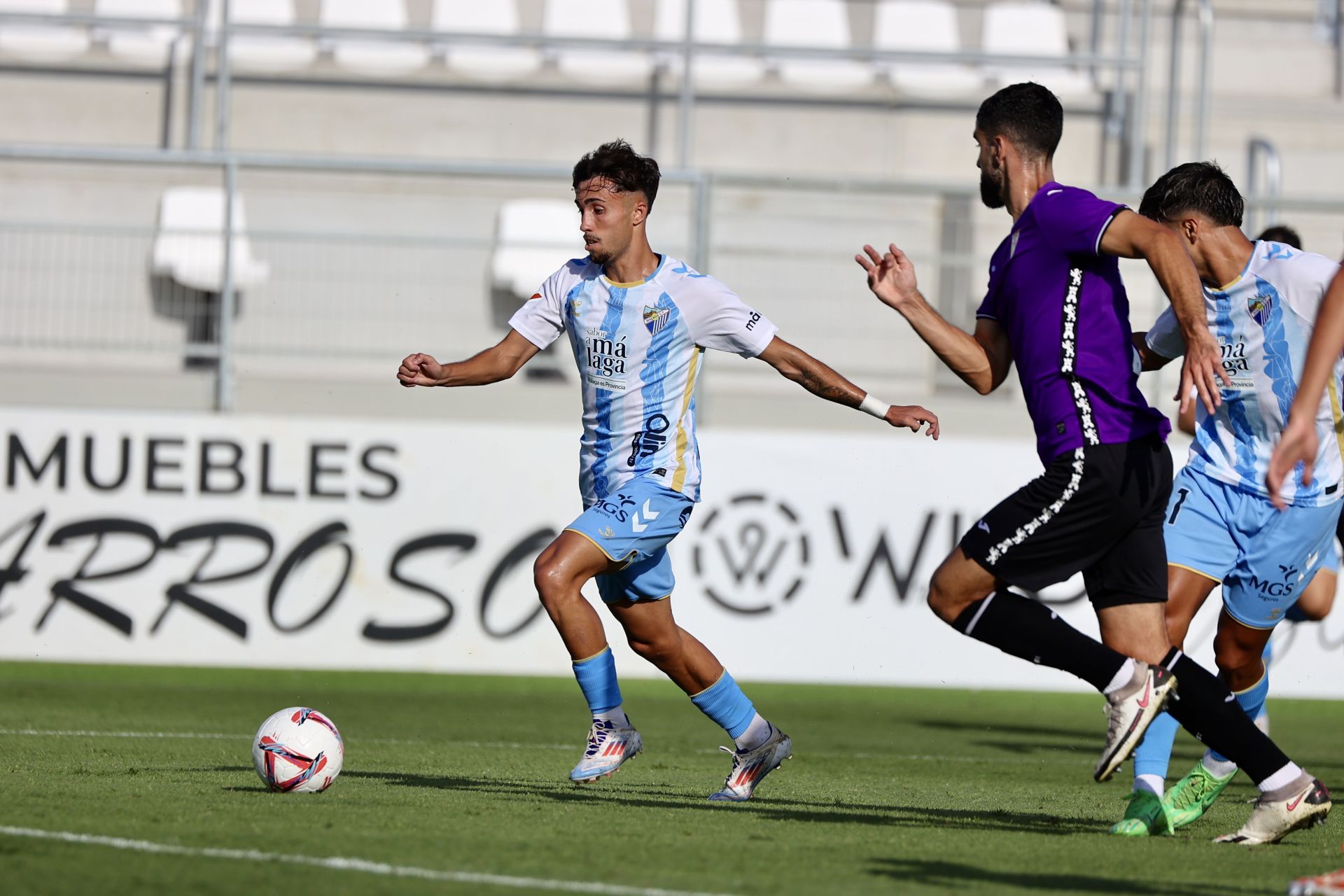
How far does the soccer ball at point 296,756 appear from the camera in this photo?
19.5 feet

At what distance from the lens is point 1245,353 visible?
6.13 m

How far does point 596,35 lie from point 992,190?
11.4m

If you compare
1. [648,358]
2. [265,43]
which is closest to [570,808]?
[648,358]

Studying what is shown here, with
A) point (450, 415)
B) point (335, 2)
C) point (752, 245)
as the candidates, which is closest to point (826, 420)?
point (752, 245)

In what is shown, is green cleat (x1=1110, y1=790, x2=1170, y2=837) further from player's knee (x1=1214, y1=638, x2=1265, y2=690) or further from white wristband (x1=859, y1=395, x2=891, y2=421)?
white wristband (x1=859, y1=395, x2=891, y2=421)

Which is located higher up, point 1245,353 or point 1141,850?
point 1245,353

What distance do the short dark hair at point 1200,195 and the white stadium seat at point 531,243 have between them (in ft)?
17.9

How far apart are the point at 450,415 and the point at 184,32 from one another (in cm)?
526

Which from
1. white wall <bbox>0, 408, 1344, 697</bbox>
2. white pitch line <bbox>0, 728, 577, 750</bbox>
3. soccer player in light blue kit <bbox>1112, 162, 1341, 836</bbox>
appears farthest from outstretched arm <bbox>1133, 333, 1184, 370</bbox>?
white wall <bbox>0, 408, 1344, 697</bbox>

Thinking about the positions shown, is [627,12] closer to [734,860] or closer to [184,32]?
[184,32]

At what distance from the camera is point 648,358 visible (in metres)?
6.28

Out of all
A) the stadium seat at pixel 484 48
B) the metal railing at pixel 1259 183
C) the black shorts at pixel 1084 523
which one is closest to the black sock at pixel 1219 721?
the black shorts at pixel 1084 523

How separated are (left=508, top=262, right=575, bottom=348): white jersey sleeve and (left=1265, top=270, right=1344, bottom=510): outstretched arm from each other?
316 centimetres

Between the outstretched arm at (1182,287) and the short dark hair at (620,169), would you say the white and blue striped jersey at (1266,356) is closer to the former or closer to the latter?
the outstretched arm at (1182,287)
